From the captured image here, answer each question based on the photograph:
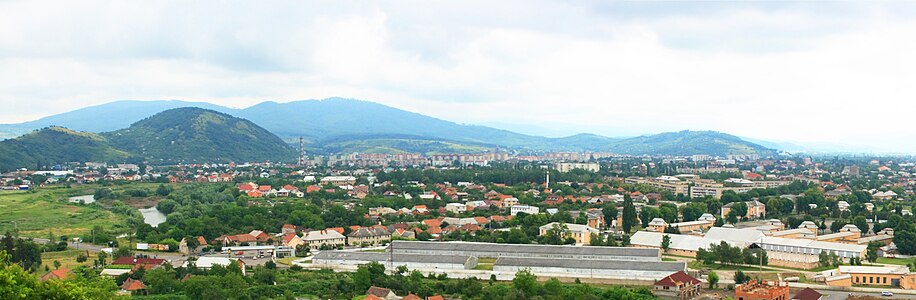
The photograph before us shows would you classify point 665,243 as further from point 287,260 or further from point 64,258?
point 64,258

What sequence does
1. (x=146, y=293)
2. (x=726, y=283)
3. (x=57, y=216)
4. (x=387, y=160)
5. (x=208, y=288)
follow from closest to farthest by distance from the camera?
(x=208, y=288)
(x=146, y=293)
(x=726, y=283)
(x=57, y=216)
(x=387, y=160)

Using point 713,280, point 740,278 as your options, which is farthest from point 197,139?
point 740,278

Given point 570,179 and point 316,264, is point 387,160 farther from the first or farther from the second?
point 316,264

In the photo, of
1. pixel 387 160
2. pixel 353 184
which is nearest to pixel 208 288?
pixel 353 184

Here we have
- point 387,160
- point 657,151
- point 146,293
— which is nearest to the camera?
point 146,293

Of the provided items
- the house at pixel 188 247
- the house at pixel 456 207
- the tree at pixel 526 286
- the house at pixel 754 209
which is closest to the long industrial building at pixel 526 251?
the tree at pixel 526 286

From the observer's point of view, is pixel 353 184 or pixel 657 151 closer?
pixel 353 184

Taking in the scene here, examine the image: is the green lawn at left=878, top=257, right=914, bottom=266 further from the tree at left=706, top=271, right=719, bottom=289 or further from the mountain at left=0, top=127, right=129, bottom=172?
the mountain at left=0, top=127, right=129, bottom=172

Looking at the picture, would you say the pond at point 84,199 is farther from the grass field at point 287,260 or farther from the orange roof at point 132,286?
the orange roof at point 132,286

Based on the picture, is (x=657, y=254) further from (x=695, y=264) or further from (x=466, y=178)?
(x=466, y=178)
